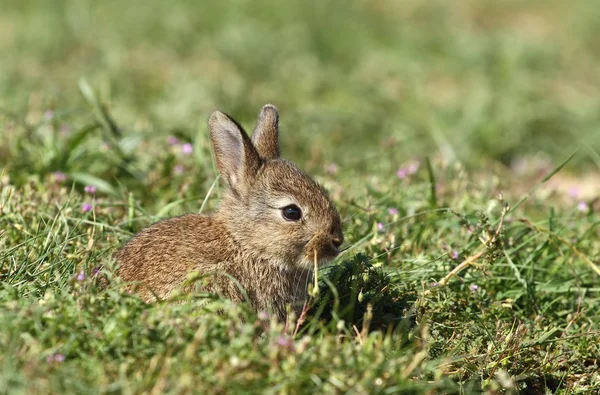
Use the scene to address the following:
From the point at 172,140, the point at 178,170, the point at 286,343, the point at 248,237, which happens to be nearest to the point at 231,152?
the point at 248,237

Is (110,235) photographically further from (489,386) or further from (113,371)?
(489,386)

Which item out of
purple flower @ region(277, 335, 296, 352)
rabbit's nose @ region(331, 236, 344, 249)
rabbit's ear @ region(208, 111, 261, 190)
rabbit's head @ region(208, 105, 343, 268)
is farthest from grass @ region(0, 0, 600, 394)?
rabbit's ear @ region(208, 111, 261, 190)

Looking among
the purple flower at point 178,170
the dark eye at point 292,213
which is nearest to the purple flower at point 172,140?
the purple flower at point 178,170

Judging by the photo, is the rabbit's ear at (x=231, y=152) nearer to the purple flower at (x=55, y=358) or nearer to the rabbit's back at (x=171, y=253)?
the rabbit's back at (x=171, y=253)

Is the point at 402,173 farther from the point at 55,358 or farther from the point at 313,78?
the point at 313,78

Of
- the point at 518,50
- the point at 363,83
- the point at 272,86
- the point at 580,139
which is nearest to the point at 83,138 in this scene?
the point at 272,86

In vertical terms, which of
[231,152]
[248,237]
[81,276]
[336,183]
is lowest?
[336,183]
